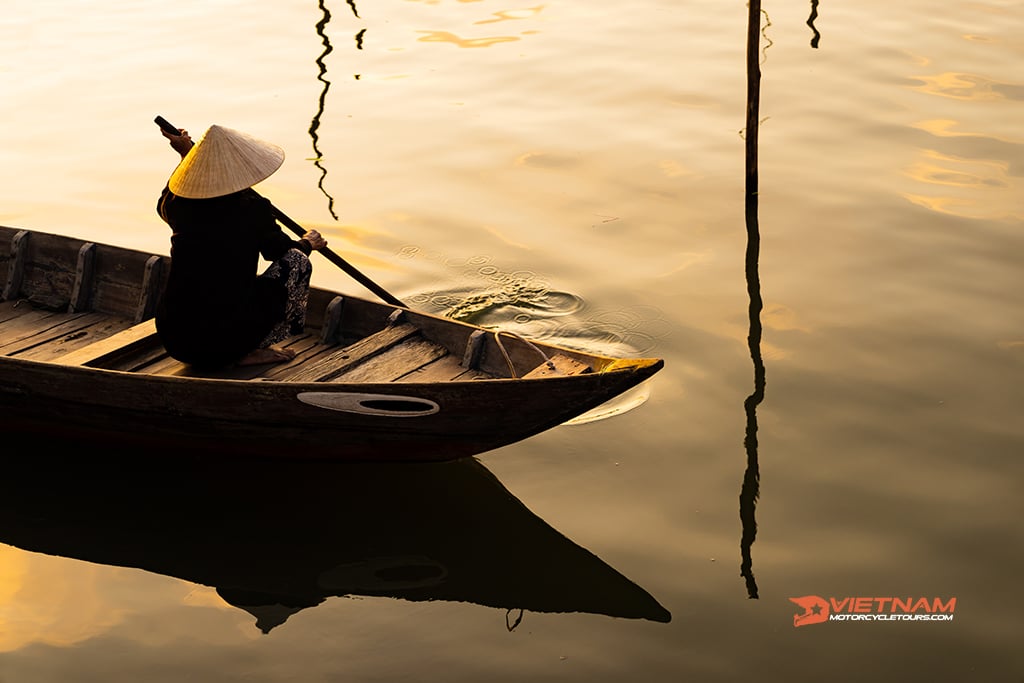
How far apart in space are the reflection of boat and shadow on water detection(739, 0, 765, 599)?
590 millimetres

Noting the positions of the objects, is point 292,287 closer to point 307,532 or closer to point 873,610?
point 307,532

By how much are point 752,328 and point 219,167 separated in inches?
131

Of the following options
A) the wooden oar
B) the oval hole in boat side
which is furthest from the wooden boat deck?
the oval hole in boat side

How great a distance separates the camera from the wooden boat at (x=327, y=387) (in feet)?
17.4

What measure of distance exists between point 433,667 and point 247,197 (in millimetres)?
2378

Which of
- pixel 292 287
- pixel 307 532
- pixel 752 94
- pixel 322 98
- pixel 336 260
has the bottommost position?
pixel 307 532

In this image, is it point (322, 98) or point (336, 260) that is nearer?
point (336, 260)

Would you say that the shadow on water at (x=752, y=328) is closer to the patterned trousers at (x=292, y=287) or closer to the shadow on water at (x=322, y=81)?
the patterned trousers at (x=292, y=287)

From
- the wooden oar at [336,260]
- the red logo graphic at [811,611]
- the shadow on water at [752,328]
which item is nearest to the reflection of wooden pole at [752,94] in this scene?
the shadow on water at [752,328]

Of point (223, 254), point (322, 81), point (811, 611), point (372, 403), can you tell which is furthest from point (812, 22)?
point (811, 611)

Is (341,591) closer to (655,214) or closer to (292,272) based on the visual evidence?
(292,272)

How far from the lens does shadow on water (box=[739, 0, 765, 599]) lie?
17.9 feet

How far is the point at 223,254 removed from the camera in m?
5.75

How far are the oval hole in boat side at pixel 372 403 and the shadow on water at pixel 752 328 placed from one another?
1509 mm
